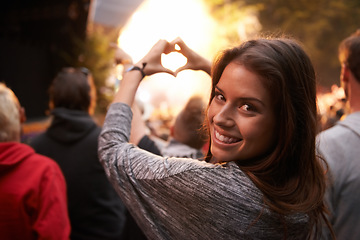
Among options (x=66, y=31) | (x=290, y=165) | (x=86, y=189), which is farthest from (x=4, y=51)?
(x=290, y=165)

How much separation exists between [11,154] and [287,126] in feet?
4.85

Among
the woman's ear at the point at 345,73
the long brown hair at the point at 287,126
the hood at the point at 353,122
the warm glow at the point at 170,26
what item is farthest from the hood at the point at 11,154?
the warm glow at the point at 170,26

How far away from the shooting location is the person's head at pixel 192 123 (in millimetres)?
2455

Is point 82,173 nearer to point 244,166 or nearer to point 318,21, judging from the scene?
point 244,166

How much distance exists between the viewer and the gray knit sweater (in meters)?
1.08

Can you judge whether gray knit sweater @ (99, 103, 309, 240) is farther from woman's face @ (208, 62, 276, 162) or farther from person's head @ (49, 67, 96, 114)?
person's head @ (49, 67, 96, 114)

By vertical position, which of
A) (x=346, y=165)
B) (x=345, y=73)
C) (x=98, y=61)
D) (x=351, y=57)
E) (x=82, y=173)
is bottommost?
(x=98, y=61)

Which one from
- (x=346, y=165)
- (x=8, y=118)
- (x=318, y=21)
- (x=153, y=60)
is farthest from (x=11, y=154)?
(x=318, y=21)

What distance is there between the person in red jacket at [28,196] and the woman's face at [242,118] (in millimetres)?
1048

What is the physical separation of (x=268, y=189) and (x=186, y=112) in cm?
144

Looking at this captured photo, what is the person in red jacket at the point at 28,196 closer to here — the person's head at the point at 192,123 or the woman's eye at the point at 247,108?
the person's head at the point at 192,123

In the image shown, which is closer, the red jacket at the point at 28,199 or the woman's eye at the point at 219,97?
the woman's eye at the point at 219,97

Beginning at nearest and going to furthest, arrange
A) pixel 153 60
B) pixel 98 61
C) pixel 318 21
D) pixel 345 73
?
pixel 153 60, pixel 345 73, pixel 98 61, pixel 318 21

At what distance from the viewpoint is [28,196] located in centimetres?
170
